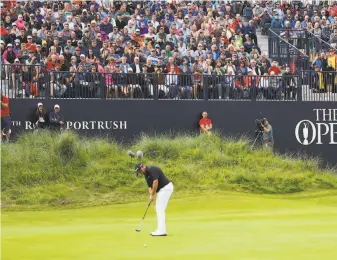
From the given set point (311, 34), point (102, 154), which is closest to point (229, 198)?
point (102, 154)

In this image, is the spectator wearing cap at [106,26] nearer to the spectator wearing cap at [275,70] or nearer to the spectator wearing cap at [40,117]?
the spectator wearing cap at [40,117]

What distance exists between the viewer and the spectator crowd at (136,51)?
30.3 metres

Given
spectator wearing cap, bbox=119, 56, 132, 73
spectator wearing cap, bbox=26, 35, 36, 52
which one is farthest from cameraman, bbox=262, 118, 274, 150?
spectator wearing cap, bbox=26, 35, 36, 52

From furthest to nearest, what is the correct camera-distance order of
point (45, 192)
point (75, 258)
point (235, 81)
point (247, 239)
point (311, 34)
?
point (311, 34)
point (235, 81)
point (45, 192)
point (247, 239)
point (75, 258)

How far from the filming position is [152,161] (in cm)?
2992

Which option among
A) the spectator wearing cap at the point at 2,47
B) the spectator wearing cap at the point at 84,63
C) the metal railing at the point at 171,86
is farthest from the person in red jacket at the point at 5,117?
the spectator wearing cap at the point at 84,63

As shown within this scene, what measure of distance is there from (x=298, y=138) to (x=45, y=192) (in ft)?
33.1

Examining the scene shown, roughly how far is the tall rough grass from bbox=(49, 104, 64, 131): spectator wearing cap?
583 mm

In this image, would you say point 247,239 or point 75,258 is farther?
point 247,239

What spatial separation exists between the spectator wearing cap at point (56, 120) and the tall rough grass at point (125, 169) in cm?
58

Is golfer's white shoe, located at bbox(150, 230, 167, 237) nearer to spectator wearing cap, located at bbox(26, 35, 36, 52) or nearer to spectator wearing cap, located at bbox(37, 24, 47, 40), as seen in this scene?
spectator wearing cap, located at bbox(26, 35, 36, 52)

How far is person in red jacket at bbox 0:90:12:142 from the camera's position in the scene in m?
28.6

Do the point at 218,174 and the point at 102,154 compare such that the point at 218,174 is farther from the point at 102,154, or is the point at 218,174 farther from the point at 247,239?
the point at 247,239

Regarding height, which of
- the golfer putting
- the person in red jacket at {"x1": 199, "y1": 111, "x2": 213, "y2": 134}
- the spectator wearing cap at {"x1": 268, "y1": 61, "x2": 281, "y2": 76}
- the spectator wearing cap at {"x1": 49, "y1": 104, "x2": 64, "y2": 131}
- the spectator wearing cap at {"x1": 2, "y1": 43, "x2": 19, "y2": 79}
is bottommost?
the golfer putting
